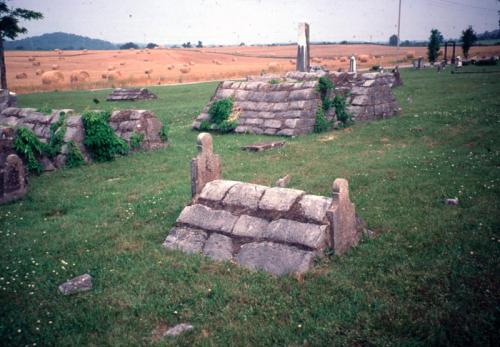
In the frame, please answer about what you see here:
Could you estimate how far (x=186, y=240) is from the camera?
7469mm

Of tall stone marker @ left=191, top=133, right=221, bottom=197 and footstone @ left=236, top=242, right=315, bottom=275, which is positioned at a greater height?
tall stone marker @ left=191, top=133, right=221, bottom=197

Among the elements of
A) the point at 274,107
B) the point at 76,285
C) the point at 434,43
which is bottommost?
the point at 76,285

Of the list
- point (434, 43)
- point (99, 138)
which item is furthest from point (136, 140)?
point (434, 43)

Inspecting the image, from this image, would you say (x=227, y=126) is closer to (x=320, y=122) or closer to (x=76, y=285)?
(x=320, y=122)

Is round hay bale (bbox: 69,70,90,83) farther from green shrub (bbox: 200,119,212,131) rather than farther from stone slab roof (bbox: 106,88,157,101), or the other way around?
green shrub (bbox: 200,119,212,131)

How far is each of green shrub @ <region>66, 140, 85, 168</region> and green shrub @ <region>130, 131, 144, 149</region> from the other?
200 cm

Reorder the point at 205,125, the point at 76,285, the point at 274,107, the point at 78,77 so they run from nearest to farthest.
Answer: the point at 76,285, the point at 274,107, the point at 205,125, the point at 78,77

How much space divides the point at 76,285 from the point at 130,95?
94.2 ft

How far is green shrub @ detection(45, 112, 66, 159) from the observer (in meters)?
13.9

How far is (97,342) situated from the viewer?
4957 millimetres

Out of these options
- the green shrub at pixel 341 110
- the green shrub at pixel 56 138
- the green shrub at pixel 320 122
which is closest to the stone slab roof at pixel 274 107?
the green shrub at pixel 320 122

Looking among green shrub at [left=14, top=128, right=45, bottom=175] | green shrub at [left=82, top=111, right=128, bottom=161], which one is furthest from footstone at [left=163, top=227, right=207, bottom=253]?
green shrub at [left=82, top=111, right=128, bottom=161]

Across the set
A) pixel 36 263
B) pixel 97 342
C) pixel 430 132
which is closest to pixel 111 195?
pixel 36 263

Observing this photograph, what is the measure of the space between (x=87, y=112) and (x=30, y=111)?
4.02 m
